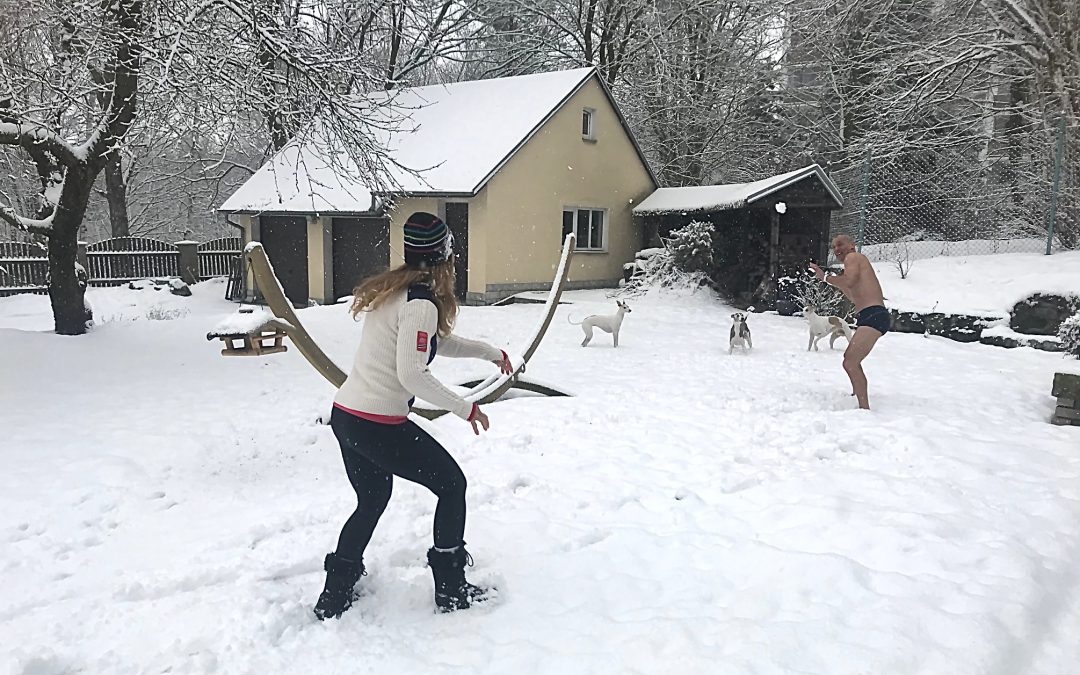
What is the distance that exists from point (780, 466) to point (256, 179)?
21.3 m

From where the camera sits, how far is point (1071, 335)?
10.2 metres

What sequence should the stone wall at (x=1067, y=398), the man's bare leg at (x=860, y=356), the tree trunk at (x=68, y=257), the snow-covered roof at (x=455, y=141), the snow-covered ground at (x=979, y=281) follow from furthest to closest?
the snow-covered roof at (x=455, y=141) → the snow-covered ground at (x=979, y=281) → the tree trunk at (x=68, y=257) → the man's bare leg at (x=860, y=356) → the stone wall at (x=1067, y=398)

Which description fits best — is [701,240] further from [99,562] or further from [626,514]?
[99,562]

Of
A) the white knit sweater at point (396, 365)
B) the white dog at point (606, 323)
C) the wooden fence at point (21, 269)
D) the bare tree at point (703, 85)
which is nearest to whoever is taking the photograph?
the white knit sweater at point (396, 365)

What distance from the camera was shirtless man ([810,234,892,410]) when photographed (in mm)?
7410

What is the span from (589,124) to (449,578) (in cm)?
1822

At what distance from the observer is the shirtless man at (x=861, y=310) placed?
24.3 ft

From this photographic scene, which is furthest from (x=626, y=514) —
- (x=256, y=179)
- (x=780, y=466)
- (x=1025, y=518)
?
(x=256, y=179)

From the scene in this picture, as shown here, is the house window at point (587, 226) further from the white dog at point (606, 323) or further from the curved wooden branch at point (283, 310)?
the curved wooden branch at point (283, 310)

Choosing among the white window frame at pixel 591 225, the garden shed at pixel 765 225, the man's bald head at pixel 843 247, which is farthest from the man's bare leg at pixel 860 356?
the white window frame at pixel 591 225

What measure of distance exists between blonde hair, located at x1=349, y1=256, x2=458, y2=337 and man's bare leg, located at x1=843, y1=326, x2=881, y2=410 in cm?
538

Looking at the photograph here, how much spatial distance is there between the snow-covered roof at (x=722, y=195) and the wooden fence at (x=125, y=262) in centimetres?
1525

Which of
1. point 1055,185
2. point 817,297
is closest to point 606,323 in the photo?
point 817,297

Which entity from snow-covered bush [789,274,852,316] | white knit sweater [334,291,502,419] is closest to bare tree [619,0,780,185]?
snow-covered bush [789,274,852,316]
